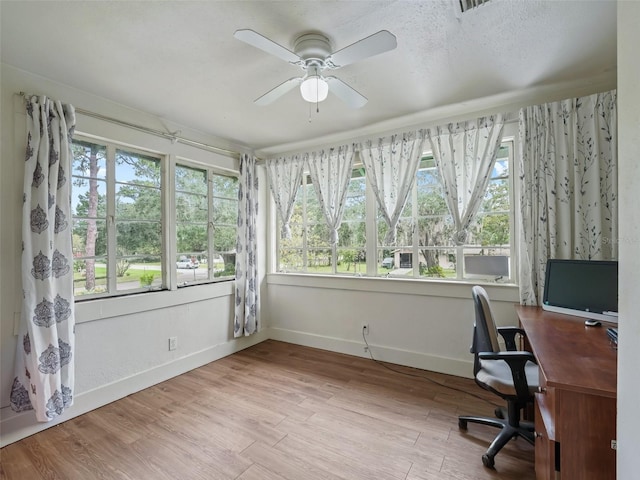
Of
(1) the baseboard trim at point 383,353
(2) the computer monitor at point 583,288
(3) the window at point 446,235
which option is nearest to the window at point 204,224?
(1) the baseboard trim at point 383,353

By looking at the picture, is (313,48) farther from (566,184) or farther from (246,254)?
(246,254)

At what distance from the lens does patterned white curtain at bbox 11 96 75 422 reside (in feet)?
6.45

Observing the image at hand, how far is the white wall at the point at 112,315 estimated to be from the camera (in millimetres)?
1987

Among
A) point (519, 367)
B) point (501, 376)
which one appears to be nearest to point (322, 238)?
point (501, 376)

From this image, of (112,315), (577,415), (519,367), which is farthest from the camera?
(112,315)

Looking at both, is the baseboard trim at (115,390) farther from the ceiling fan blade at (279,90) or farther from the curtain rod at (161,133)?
the ceiling fan blade at (279,90)

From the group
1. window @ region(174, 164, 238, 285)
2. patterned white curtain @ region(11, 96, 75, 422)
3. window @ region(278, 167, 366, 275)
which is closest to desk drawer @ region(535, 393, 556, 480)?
window @ region(278, 167, 366, 275)

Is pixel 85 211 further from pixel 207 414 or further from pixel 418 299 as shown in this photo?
pixel 418 299

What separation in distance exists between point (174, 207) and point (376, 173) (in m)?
2.17

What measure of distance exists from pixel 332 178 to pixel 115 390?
295 cm

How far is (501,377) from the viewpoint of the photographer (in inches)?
69.2

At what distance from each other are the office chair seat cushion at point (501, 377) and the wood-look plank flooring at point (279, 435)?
1.48 ft

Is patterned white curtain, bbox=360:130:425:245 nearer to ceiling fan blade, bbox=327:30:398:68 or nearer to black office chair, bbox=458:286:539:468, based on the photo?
black office chair, bbox=458:286:539:468

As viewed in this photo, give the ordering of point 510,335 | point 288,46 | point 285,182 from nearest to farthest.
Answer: point 288,46, point 510,335, point 285,182
